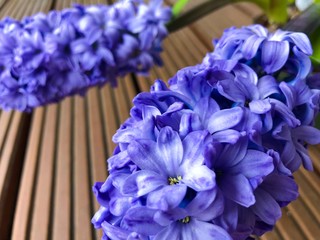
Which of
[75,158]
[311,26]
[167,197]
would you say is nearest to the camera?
[167,197]

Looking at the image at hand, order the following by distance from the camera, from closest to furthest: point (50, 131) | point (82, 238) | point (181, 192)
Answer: point (181, 192) < point (82, 238) < point (50, 131)

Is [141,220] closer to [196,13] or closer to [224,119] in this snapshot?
[224,119]

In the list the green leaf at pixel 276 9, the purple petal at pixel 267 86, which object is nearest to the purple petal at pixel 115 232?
the purple petal at pixel 267 86

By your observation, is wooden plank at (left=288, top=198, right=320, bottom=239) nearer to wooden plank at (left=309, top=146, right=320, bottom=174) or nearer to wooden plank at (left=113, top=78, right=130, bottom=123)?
wooden plank at (left=309, top=146, right=320, bottom=174)

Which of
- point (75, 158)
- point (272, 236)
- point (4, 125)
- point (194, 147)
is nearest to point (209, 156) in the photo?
point (194, 147)

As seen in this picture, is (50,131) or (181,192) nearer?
(181,192)

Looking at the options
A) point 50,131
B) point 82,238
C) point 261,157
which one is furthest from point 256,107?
point 50,131

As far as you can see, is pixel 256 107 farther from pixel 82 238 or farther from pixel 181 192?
pixel 82 238

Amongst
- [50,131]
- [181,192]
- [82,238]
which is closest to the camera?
[181,192]
